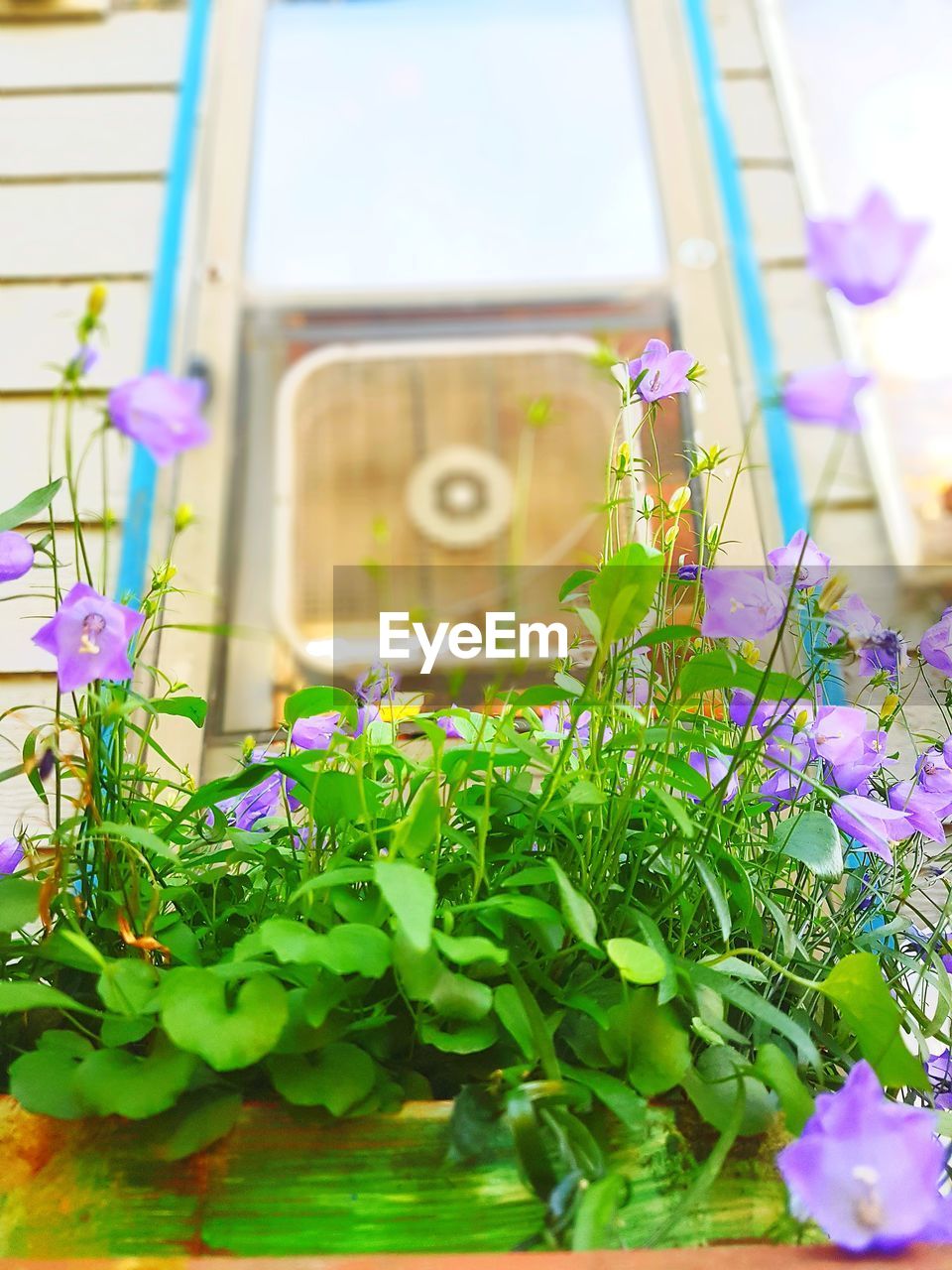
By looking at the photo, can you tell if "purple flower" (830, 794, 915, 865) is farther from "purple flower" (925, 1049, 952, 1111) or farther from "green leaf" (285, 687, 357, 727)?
"green leaf" (285, 687, 357, 727)

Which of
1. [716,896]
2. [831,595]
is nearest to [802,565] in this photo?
[831,595]

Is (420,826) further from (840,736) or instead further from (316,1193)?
(840,736)

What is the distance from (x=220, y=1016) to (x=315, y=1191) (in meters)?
0.09

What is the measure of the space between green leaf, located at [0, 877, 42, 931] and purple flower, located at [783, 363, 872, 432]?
1.35 feet

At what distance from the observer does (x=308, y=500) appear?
4.91 ft

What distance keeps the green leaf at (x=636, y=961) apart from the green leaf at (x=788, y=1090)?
6 centimetres

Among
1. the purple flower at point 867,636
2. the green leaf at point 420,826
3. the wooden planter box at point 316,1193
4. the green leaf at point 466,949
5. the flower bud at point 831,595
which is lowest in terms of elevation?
the wooden planter box at point 316,1193

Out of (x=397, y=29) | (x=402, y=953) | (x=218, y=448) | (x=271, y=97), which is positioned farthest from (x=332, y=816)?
(x=397, y=29)

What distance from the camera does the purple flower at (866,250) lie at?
436mm

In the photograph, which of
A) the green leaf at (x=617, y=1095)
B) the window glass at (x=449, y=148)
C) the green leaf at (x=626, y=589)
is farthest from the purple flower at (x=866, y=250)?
the window glass at (x=449, y=148)

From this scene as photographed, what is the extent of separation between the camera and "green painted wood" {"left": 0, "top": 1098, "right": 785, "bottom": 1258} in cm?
44

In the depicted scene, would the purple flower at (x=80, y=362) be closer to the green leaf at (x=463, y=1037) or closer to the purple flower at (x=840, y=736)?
the green leaf at (x=463, y=1037)

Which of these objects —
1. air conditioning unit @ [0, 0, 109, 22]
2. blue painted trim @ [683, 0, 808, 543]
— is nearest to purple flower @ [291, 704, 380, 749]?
blue painted trim @ [683, 0, 808, 543]

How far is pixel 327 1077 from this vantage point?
47 centimetres
